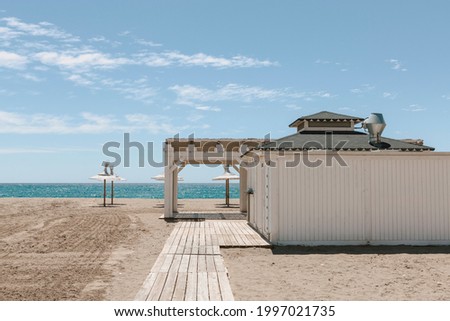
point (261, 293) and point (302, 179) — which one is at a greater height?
point (302, 179)

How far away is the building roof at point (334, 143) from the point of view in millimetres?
13258

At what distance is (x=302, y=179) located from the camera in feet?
40.7

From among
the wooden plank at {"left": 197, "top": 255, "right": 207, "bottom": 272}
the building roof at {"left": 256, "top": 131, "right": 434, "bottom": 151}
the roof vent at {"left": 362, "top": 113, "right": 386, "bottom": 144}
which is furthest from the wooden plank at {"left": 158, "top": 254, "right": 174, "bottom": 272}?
the roof vent at {"left": 362, "top": 113, "right": 386, "bottom": 144}

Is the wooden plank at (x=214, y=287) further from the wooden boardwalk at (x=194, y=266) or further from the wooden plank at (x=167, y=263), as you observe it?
the wooden plank at (x=167, y=263)

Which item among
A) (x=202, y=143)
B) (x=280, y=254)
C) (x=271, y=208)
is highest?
(x=202, y=143)

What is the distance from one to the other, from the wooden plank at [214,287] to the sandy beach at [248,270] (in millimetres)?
354

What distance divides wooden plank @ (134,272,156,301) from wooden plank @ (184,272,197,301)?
64 centimetres

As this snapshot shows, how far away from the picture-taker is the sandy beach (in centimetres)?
745

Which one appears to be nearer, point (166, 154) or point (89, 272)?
point (89, 272)

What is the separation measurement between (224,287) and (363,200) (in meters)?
6.64

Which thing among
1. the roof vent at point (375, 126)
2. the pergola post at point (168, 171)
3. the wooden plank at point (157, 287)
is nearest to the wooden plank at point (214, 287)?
the wooden plank at point (157, 287)

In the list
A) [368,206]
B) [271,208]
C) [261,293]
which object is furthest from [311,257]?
[261,293]
